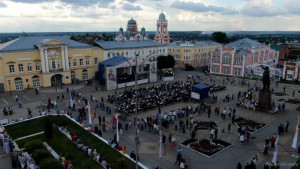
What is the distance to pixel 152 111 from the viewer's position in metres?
31.2

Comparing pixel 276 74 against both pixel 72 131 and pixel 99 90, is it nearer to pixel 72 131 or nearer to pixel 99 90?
→ pixel 99 90

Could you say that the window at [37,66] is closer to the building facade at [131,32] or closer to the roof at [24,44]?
the roof at [24,44]

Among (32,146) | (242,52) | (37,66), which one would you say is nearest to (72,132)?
(32,146)

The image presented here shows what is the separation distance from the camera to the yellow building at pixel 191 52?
72.8 m

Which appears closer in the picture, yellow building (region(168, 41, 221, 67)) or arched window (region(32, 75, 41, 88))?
arched window (region(32, 75, 41, 88))

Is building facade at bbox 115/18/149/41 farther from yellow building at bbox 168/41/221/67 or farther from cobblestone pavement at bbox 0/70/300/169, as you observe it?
cobblestone pavement at bbox 0/70/300/169

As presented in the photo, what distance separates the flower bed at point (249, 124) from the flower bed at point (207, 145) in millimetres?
5099

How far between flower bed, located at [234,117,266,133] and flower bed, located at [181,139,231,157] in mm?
5099

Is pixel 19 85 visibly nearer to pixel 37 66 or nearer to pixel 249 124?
pixel 37 66

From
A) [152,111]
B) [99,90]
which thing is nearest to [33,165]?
[152,111]

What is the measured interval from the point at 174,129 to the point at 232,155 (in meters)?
7.02

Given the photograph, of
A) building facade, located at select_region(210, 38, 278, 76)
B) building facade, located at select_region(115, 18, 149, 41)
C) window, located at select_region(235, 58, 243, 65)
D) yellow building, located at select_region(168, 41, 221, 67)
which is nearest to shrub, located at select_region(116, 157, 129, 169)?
building facade, located at select_region(210, 38, 278, 76)

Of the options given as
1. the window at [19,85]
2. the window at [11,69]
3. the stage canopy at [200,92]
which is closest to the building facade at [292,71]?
the stage canopy at [200,92]

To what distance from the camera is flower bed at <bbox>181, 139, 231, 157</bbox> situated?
67.1 ft
